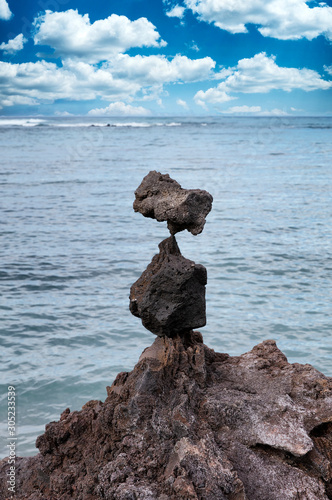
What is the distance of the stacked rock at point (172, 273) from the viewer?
3650 mm

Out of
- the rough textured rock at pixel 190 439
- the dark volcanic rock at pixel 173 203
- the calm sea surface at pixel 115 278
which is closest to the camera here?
the rough textured rock at pixel 190 439

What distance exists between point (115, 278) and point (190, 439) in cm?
631

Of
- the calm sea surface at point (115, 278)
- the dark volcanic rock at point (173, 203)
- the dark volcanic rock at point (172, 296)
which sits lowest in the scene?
the calm sea surface at point (115, 278)

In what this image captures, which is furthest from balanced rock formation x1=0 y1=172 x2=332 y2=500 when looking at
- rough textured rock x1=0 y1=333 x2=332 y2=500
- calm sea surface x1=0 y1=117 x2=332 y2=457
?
calm sea surface x1=0 y1=117 x2=332 y2=457

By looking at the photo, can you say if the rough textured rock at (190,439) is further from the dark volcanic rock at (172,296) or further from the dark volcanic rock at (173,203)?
the dark volcanic rock at (173,203)

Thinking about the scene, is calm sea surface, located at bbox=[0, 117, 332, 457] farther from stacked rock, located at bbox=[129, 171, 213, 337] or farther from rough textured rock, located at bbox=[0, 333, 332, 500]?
stacked rock, located at bbox=[129, 171, 213, 337]

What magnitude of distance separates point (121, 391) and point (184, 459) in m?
0.71

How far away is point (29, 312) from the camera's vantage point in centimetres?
782

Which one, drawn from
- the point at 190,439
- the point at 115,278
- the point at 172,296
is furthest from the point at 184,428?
the point at 115,278

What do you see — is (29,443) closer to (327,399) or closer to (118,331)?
(118,331)

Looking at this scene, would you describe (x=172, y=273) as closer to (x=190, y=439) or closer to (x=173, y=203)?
(x=173, y=203)

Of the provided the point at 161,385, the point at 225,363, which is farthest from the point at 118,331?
the point at 161,385

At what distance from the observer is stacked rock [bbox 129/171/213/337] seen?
365 cm

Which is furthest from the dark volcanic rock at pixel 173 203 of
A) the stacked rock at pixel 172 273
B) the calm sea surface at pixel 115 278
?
A: the calm sea surface at pixel 115 278
